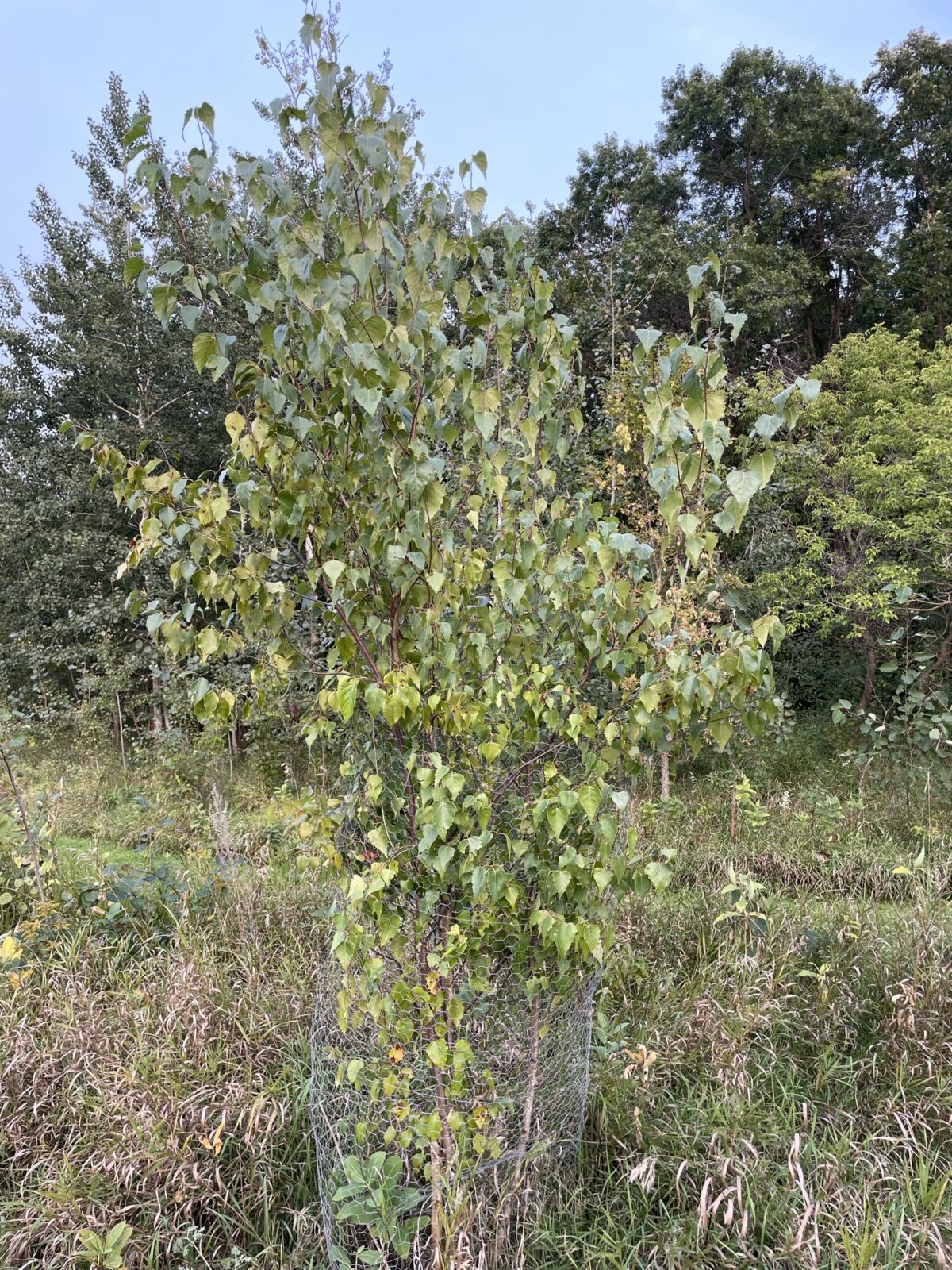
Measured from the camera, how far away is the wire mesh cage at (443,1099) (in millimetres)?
1663

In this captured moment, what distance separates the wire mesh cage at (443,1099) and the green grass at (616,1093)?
0.64 feet

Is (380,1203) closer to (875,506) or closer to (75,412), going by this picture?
(875,506)

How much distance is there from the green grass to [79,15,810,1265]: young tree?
49cm

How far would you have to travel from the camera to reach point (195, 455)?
1019cm

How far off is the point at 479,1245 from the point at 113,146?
40.4 ft

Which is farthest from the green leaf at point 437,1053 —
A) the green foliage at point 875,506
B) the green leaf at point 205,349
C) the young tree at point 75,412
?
the young tree at point 75,412

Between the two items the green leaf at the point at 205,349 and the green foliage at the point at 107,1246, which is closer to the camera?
the green leaf at the point at 205,349

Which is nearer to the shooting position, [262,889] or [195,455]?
[262,889]

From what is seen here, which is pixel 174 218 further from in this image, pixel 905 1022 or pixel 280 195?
pixel 905 1022

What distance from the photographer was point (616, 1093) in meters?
2.21

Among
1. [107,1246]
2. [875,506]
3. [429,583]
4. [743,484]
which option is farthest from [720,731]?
[875,506]

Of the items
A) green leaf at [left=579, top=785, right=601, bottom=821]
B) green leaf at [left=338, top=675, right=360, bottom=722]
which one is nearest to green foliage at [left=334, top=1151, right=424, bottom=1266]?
green leaf at [left=579, top=785, right=601, bottom=821]

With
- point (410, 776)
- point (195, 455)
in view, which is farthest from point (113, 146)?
point (410, 776)

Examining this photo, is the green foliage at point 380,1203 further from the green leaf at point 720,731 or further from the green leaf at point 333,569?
the green leaf at point 333,569
